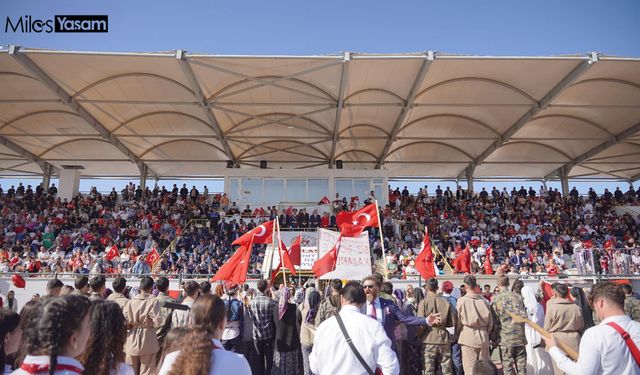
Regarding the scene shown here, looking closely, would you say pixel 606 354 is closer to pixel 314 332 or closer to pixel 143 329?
pixel 314 332

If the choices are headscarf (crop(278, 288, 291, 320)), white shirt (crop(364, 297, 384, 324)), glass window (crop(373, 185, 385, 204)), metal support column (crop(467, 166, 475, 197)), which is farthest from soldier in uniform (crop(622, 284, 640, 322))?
metal support column (crop(467, 166, 475, 197))

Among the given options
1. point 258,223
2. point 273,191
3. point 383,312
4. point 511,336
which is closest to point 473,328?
point 511,336

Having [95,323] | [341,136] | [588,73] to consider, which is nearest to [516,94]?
[588,73]

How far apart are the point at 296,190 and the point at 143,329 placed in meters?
23.1

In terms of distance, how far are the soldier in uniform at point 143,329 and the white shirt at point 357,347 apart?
2.94m

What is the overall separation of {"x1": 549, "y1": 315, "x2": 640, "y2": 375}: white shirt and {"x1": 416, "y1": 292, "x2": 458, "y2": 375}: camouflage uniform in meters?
3.04

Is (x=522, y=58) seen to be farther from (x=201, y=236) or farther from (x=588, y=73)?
(x=201, y=236)

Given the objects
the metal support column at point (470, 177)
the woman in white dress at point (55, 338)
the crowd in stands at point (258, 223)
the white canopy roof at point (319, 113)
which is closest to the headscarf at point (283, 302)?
the woman in white dress at point (55, 338)

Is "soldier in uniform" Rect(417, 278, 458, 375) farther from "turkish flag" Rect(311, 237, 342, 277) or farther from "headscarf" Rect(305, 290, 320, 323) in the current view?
"turkish flag" Rect(311, 237, 342, 277)

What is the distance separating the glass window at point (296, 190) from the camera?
28.3 metres

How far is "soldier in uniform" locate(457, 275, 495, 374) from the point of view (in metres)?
5.89

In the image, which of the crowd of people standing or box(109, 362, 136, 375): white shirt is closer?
the crowd of people standing

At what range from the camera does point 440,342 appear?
5.91m

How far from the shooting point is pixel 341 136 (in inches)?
1010
